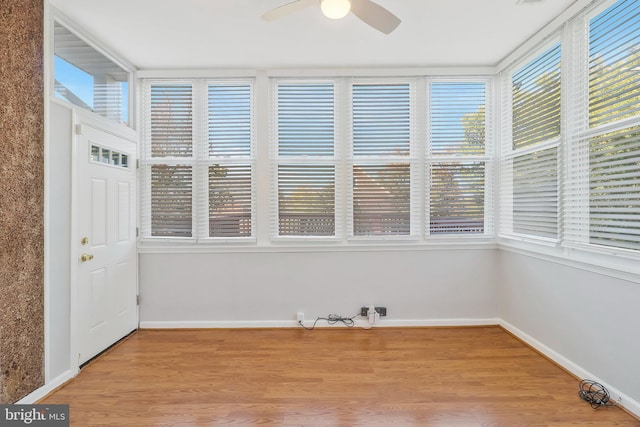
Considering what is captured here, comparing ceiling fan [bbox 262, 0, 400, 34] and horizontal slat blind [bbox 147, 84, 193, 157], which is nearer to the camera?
ceiling fan [bbox 262, 0, 400, 34]

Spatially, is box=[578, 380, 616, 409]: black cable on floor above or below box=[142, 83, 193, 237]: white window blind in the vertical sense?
below

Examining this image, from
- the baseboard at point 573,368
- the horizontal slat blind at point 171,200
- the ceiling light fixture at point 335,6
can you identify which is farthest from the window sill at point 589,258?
the horizontal slat blind at point 171,200

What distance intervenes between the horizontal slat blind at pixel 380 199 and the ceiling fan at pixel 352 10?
159 cm

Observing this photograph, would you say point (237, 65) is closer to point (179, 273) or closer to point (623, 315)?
point (179, 273)

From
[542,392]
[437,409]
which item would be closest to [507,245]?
[542,392]

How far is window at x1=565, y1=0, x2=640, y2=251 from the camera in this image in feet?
6.46

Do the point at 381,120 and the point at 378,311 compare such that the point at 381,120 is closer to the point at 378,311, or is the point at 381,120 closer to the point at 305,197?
the point at 305,197

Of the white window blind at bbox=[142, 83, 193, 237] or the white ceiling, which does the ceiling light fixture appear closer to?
the white ceiling

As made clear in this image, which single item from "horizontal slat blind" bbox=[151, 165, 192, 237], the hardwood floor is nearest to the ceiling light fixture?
"horizontal slat blind" bbox=[151, 165, 192, 237]

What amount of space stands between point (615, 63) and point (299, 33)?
7.53 feet

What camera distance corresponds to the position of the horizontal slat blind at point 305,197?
11.1 feet

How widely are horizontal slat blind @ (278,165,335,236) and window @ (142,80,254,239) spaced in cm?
36

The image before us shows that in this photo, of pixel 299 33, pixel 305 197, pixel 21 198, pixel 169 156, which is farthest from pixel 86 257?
pixel 299 33

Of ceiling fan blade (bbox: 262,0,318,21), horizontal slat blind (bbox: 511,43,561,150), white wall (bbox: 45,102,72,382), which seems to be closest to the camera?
ceiling fan blade (bbox: 262,0,318,21)
